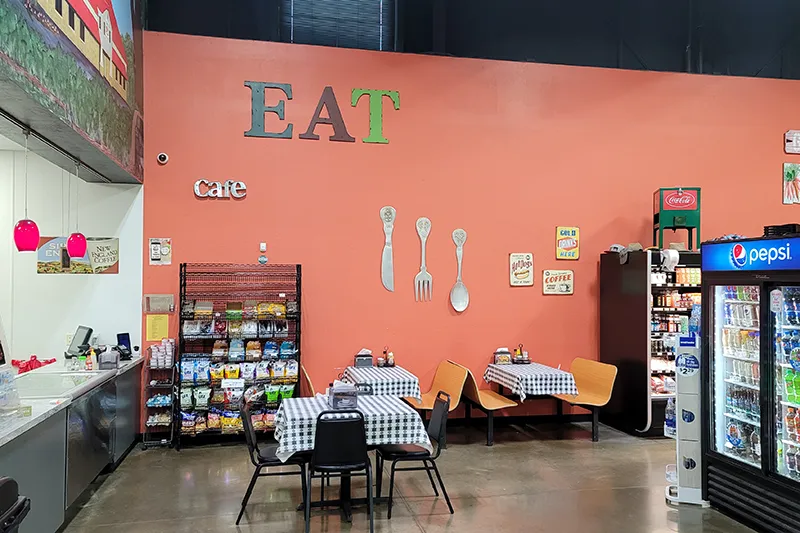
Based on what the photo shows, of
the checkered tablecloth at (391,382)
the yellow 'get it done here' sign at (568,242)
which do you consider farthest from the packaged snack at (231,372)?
the yellow 'get it done here' sign at (568,242)

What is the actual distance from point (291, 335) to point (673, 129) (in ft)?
18.4

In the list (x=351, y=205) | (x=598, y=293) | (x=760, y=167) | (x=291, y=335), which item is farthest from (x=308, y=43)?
(x=760, y=167)

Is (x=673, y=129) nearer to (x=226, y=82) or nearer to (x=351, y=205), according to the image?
(x=351, y=205)

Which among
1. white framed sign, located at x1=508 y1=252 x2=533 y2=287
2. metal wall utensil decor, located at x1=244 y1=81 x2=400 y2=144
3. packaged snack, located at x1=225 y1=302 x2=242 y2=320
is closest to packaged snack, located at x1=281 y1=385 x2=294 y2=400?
packaged snack, located at x1=225 y1=302 x2=242 y2=320

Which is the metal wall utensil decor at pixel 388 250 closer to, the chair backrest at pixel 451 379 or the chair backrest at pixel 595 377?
the chair backrest at pixel 451 379

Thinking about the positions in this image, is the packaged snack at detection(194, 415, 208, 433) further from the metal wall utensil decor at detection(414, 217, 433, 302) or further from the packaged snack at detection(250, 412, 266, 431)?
the metal wall utensil decor at detection(414, 217, 433, 302)

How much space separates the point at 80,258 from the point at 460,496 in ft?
14.9

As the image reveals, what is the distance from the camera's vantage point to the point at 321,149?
6957mm

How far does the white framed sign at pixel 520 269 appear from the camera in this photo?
24.2 ft

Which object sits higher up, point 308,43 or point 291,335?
point 308,43

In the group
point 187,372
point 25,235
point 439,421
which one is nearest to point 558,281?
point 439,421

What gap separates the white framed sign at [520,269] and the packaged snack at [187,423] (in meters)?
4.01

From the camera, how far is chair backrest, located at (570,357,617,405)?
6.66 m

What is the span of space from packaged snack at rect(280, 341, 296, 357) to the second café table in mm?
1739
